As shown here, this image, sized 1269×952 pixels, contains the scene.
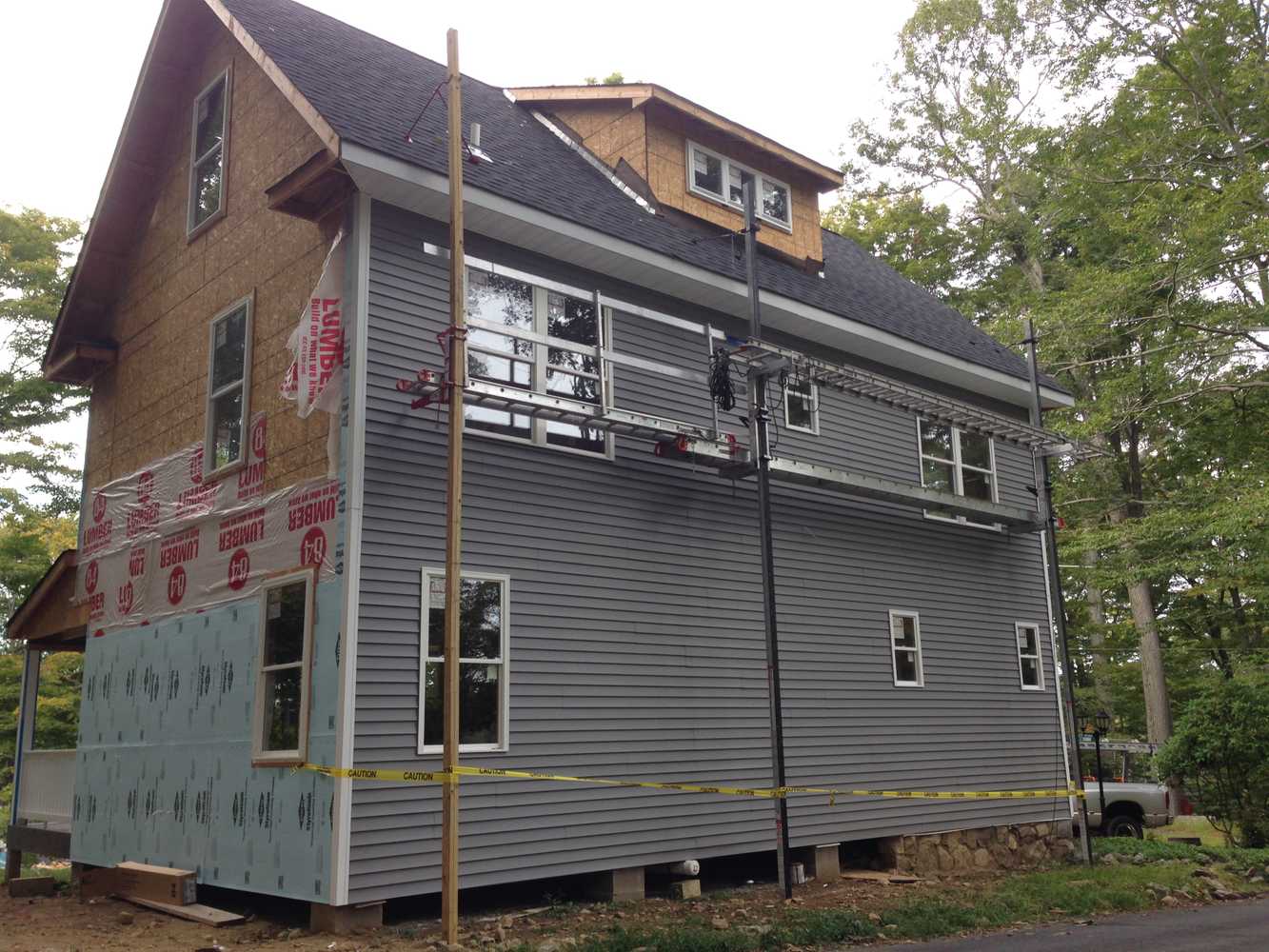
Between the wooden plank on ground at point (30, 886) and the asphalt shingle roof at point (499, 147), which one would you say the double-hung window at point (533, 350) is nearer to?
the asphalt shingle roof at point (499, 147)

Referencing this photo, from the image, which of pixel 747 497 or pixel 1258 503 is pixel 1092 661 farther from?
pixel 747 497

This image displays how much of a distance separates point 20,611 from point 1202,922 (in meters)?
15.5

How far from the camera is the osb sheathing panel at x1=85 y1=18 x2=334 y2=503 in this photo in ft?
39.2

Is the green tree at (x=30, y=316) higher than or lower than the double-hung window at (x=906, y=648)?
higher

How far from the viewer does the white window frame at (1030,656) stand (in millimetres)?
17686

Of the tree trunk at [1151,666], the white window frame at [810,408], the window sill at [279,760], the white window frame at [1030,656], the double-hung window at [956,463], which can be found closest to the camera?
the window sill at [279,760]

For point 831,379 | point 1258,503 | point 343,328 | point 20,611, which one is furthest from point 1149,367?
point 20,611

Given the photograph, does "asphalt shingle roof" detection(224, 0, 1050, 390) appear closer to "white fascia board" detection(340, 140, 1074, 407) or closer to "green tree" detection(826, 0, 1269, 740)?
"white fascia board" detection(340, 140, 1074, 407)

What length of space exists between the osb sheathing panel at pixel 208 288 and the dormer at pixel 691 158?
496cm

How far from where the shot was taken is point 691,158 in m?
16.4

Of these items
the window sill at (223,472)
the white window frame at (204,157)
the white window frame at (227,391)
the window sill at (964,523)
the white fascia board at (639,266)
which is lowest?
the window sill at (223,472)

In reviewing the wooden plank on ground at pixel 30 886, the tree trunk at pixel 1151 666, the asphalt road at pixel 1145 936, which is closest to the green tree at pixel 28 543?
the wooden plank on ground at pixel 30 886

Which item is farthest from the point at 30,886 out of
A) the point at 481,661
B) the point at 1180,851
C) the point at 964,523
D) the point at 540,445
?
the point at 1180,851

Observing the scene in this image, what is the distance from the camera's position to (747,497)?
14.2 m
